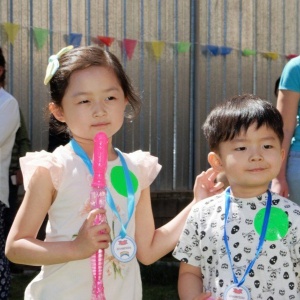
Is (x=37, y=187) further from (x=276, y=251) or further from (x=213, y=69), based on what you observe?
(x=213, y=69)

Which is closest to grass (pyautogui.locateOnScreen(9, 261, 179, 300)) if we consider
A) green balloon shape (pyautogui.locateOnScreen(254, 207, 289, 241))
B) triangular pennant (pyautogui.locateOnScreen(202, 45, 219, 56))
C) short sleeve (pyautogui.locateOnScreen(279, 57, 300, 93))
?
triangular pennant (pyautogui.locateOnScreen(202, 45, 219, 56))

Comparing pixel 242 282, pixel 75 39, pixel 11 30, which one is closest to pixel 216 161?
pixel 242 282

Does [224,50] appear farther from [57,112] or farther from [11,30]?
[57,112]

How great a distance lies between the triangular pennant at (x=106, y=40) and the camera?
753 cm

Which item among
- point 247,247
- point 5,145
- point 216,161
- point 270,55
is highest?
point 270,55

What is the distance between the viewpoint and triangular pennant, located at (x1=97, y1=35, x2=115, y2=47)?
753cm

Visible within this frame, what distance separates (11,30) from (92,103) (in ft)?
13.7

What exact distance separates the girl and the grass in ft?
11.0

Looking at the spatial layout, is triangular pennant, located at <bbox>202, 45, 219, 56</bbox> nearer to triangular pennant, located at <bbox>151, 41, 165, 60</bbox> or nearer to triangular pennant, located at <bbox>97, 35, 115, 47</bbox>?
triangular pennant, located at <bbox>151, 41, 165, 60</bbox>

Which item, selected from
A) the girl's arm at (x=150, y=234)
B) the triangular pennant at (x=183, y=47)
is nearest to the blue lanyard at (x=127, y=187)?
the girl's arm at (x=150, y=234)

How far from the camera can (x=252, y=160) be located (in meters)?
3.07

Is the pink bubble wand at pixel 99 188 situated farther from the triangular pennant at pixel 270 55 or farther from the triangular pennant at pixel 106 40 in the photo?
the triangular pennant at pixel 270 55

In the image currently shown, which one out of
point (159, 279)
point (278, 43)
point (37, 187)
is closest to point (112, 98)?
point (37, 187)

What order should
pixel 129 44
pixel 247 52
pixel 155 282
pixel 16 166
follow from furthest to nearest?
pixel 247 52 < pixel 129 44 < pixel 155 282 < pixel 16 166
